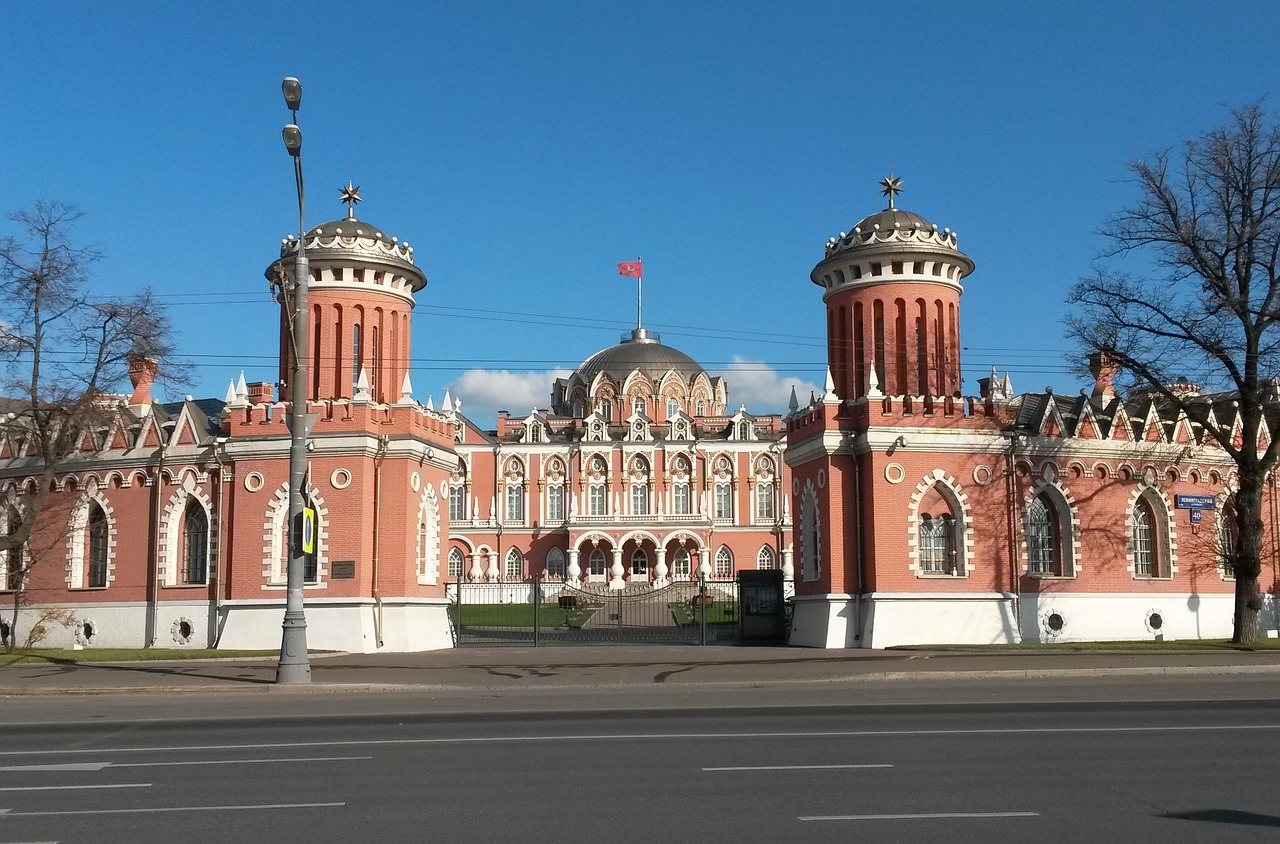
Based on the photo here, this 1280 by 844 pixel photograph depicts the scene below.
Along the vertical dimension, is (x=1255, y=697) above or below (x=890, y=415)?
below

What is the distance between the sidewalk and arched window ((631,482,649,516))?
5211 cm

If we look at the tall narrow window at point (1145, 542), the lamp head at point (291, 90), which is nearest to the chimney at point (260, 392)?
the lamp head at point (291, 90)

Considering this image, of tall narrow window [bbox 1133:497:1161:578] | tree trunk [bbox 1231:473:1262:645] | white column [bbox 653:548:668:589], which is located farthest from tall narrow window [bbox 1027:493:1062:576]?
white column [bbox 653:548:668:589]

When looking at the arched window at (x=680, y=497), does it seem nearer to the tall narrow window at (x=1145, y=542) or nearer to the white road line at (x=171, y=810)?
the tall narrow window at (x=1145, y=542)

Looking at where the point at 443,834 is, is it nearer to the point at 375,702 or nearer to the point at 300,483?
the point at 375,702

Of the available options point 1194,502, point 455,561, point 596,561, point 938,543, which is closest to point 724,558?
point 596,561

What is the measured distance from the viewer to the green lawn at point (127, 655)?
28078 millimetres

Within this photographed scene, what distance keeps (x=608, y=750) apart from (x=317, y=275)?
76.5 ft

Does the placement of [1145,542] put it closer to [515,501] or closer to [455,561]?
[515,501]

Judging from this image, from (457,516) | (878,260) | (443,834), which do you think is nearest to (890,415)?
(878,260)

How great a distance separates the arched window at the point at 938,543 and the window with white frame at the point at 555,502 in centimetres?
5284

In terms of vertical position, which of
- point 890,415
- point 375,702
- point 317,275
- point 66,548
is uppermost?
point 317,275

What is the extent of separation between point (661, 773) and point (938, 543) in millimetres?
21512

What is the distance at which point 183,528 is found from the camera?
110 ft
